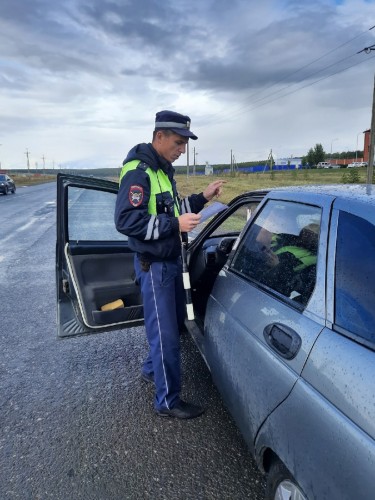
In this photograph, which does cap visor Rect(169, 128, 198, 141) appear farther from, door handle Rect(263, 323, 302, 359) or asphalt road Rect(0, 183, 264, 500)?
asphalt road Rect(0, 183, 264, 500)

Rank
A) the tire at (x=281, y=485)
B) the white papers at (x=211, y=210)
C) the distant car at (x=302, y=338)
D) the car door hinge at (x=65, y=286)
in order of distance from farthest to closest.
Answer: the car door hinge at (x=65, y=286), the white papers at (x=211, y=210), the tire at (x=281, y=485), the distant car at (x=302, y=338)

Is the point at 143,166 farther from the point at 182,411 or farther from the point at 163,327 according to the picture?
the point at 182,411

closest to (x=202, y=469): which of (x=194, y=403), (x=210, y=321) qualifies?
(x=194, y=403)

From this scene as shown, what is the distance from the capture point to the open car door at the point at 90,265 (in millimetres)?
3439

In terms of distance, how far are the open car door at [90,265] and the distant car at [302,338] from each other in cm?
94

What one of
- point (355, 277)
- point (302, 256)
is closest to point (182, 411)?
point (302, 256)

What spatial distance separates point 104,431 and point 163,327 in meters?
0.76

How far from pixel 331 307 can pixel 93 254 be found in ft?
8.88

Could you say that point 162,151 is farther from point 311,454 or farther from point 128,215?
point 311,454

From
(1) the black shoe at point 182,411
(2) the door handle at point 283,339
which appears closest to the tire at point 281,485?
(2) the door handle at point 283,339

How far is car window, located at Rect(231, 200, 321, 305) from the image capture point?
1829mm

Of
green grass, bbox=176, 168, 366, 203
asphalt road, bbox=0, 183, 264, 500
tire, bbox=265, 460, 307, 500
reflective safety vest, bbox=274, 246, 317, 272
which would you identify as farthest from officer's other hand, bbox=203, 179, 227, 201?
green grass, bbox=176, 168, 366, 203

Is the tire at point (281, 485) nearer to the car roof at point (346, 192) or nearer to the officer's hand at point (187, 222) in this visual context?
the car roof at point (346, 192)

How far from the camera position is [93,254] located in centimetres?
385
